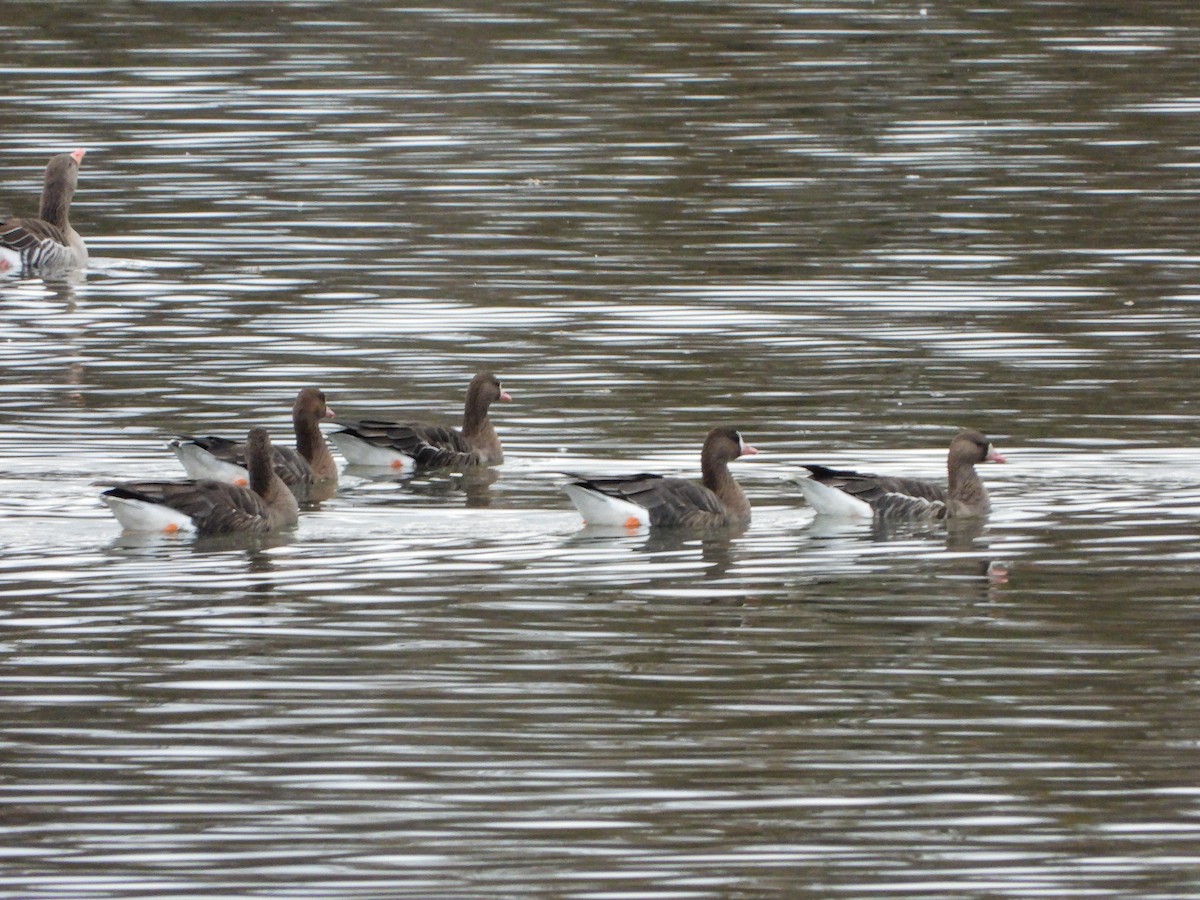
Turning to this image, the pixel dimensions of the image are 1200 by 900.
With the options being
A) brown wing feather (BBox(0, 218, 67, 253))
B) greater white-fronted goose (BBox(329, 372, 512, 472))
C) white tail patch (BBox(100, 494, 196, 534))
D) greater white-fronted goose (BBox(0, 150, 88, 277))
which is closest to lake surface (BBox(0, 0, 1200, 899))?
white tail patch (BBox(100, 494, 196, 534))

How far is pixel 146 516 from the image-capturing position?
1566 centimetres

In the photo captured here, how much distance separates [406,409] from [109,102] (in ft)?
59.5

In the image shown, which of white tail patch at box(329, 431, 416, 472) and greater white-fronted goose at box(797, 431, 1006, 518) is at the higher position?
greater white-fronted goose at box(797, 431, 1006, 518)

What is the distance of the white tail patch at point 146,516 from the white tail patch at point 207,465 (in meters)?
1.22

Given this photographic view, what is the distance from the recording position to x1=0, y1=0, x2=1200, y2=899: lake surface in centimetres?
1022

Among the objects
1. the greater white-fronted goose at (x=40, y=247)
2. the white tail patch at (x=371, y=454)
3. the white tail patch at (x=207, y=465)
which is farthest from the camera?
the greater white-fronted goose at (x=40, y=247)

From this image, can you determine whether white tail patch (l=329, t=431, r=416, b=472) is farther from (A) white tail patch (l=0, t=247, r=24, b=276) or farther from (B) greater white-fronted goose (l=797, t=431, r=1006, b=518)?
(A) white tail patch (l=0, t=247, r=24, b=276)

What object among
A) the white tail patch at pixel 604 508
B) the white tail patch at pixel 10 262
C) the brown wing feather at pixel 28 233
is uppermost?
the brown wing feather at pixel 28 233

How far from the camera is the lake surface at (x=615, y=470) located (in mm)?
10219

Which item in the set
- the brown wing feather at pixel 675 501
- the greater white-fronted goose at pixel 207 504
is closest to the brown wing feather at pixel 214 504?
the greater white-fronted goose at pixel 207 504

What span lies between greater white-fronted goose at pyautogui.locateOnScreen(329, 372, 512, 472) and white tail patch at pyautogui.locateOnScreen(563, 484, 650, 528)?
2.33 m

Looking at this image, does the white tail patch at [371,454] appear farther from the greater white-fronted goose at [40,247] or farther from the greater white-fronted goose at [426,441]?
the greater white-fronted goose at [40,247]

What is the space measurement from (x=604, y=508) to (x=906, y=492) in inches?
78.5

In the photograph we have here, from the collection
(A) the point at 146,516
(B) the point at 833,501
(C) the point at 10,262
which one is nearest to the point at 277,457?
(A) the point at 146,516
